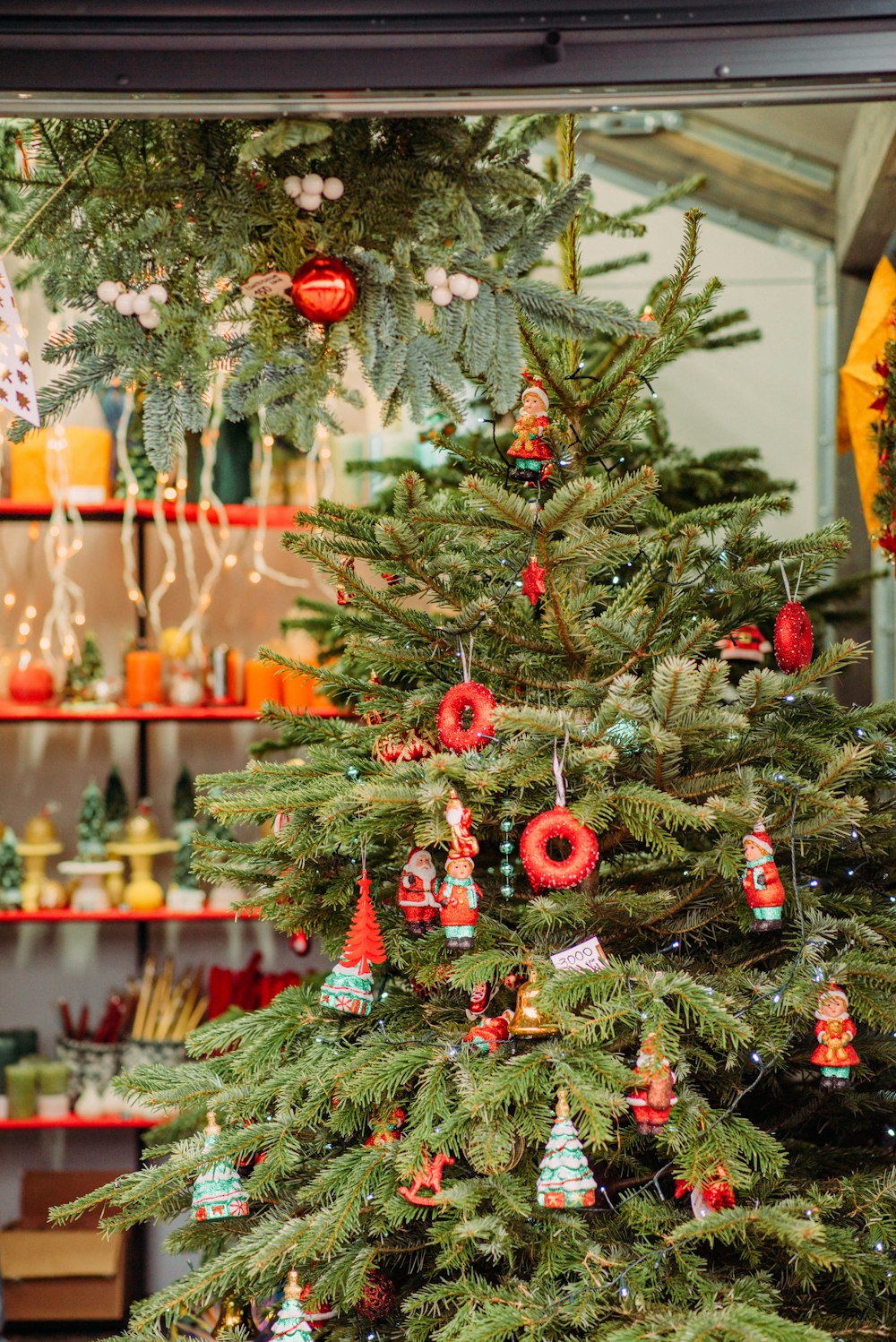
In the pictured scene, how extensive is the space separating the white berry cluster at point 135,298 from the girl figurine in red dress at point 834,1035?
1086 millimetres

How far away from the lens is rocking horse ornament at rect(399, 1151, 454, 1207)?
1287 millimetres

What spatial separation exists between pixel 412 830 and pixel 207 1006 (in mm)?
2364

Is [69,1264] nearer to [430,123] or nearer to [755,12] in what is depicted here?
A: [430,123]

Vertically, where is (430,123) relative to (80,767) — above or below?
above

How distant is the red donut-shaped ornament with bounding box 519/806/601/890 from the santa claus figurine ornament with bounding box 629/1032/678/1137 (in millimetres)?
189

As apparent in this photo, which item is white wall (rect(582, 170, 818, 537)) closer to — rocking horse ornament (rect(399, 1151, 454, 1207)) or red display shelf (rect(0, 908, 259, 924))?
red display shelf (rect(0, 908, 259, 924))

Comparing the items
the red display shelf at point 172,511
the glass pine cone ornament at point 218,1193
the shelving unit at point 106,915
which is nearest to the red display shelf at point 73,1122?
the shelving unit at point 106,915

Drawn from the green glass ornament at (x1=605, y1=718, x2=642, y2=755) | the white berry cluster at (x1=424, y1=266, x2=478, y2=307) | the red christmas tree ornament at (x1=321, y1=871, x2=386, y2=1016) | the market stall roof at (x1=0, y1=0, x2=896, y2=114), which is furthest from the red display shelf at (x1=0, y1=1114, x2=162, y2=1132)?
the market stall roof at (x1=0, y1=0, x2=896, y2=114)

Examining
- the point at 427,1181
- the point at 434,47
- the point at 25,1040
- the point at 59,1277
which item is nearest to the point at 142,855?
the point at 25,1040

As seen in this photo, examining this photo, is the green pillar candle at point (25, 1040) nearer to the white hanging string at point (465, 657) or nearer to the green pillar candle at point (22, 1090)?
the green pillar candle at point (22, 1090)

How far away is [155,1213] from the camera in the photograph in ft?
5.11

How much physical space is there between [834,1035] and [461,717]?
1.81 feet

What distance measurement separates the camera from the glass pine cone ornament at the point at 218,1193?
4.70 ft

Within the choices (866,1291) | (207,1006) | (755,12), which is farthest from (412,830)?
(207,1006)
